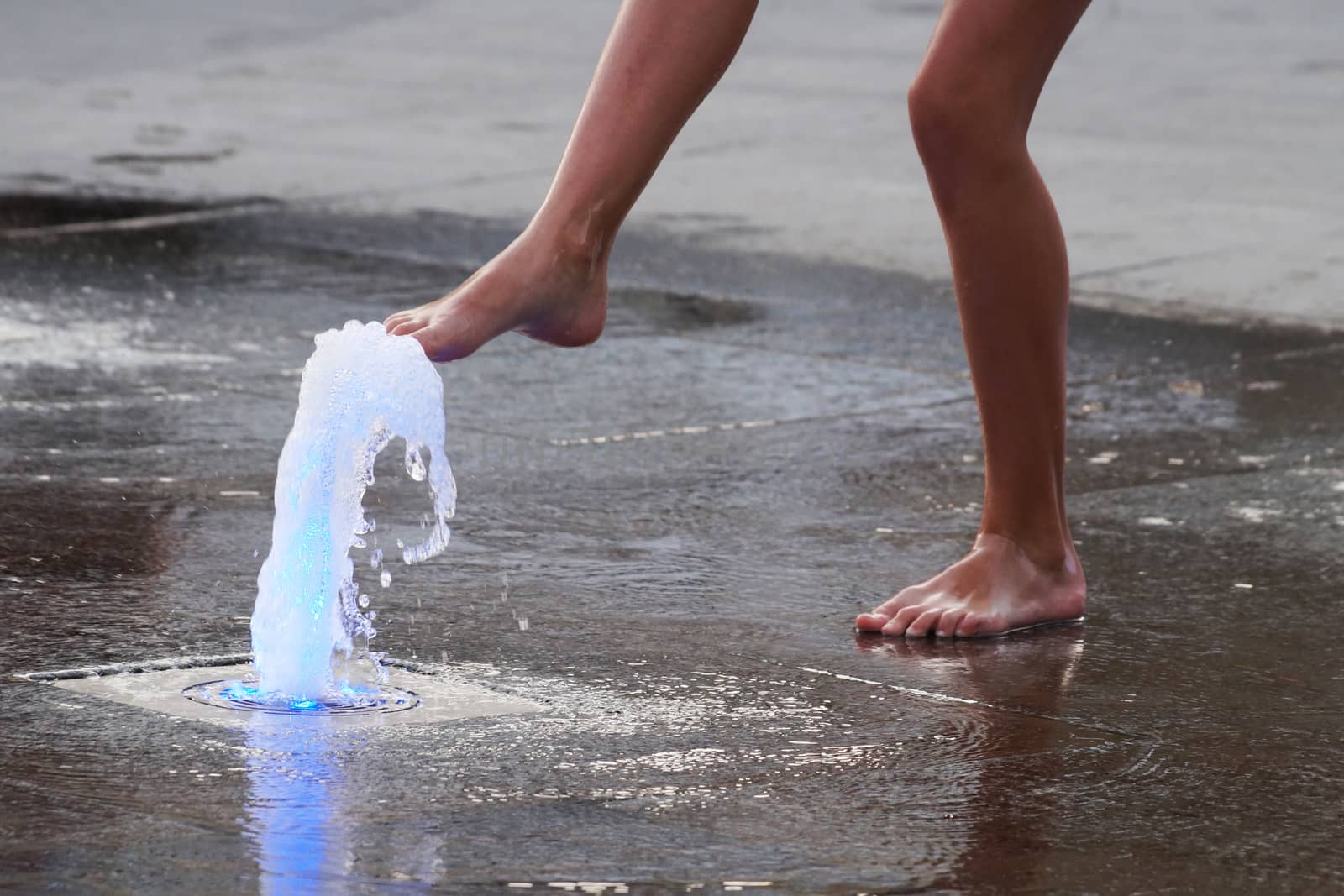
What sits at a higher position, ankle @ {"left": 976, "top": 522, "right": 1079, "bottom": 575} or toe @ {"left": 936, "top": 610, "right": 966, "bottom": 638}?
ankle @ {"left": 976, "top": 522, "right": 1079, "bottom": 575}

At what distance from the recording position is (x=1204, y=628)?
3.40 metres

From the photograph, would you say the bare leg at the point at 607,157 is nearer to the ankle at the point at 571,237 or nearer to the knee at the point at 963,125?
the ankle at the point at 571,237

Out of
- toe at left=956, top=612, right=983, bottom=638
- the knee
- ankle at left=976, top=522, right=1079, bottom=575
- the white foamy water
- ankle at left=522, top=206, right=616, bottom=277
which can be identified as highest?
the knee

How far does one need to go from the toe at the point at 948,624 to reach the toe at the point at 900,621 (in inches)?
1.3

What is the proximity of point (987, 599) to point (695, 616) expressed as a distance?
0.41m

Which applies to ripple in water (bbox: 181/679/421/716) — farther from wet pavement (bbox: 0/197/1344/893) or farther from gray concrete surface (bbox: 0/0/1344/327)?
gray concrete surface (bbox: 0/0/1344/327)

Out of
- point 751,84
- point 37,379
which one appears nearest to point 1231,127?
point 751,84

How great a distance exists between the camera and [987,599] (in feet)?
11.4

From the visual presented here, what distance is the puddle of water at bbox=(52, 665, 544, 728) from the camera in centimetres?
284

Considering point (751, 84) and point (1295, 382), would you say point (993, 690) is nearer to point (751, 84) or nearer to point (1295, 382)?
point (1295, 382)

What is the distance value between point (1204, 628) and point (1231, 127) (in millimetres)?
6939

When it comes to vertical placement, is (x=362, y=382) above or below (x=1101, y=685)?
above

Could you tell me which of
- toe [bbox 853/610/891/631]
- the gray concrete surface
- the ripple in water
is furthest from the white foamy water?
the gray concrete surface

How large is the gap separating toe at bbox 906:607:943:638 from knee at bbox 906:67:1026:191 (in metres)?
0.60
